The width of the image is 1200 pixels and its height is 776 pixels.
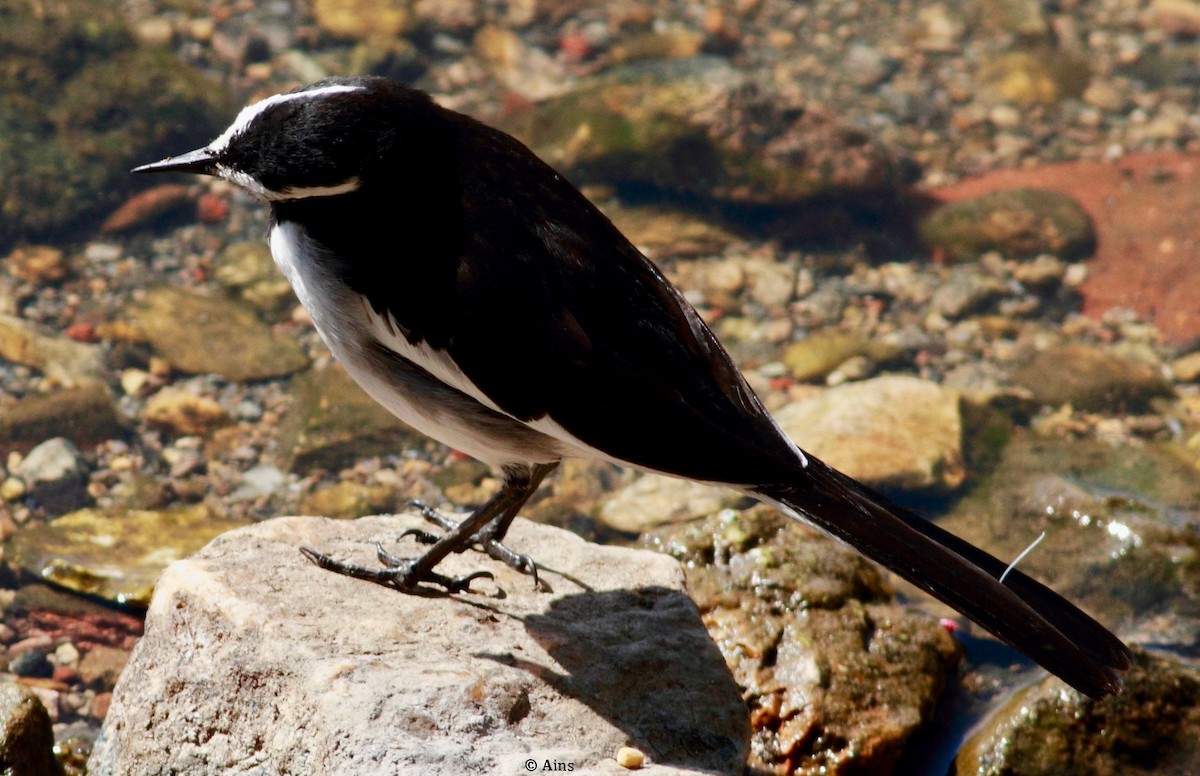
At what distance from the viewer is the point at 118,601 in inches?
224

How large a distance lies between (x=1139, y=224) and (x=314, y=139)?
7.74m

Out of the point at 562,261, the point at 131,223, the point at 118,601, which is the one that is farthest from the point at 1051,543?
the point at 131,223

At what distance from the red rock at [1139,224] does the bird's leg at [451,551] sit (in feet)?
19.1

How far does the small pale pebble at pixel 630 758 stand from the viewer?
3432mm

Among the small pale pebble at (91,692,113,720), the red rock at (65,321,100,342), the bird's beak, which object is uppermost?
the bird's beak

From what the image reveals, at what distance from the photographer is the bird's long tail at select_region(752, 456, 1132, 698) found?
3506 millimetres

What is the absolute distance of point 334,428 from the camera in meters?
7.33

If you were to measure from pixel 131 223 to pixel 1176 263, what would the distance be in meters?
7.91

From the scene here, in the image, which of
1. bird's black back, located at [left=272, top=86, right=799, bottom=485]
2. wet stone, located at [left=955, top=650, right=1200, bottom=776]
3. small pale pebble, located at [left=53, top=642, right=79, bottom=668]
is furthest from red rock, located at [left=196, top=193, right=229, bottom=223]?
wet stone, located at [left=955, top=650, right=1200, bottom=776]

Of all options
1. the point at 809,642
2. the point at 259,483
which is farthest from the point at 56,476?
the point at 809,642

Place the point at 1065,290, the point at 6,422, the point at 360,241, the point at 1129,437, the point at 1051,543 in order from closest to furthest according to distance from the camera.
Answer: the point at 360,241 < the point at 1051,543 < the point at 6,422 < the point at 1129,437 < the point at 1065,290

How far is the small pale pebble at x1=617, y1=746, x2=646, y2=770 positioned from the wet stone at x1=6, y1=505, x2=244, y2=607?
10.0 feet

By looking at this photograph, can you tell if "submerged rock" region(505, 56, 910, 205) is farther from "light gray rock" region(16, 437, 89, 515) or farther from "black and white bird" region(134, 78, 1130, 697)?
"black and white bird" region(134, 78, 1130, 697)

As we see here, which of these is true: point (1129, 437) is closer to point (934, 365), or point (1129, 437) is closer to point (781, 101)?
point (934, 365)
